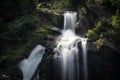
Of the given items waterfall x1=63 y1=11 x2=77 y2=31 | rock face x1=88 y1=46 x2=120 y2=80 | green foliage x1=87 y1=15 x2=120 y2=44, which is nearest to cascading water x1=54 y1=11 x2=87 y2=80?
rock face x1=88 y1=46 x2=120 y2=80

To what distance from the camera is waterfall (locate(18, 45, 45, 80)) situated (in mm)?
17391

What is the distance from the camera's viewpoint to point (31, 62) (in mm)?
18078

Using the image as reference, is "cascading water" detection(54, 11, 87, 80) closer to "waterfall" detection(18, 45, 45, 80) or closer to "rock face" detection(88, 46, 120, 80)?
"rock face" detection(88, 46, 120, 80)

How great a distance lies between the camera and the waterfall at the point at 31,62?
17.4 meters

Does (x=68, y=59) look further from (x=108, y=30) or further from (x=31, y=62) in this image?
(x=108, y=30)

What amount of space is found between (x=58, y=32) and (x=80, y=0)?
22.8ft

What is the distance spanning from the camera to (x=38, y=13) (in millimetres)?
25812

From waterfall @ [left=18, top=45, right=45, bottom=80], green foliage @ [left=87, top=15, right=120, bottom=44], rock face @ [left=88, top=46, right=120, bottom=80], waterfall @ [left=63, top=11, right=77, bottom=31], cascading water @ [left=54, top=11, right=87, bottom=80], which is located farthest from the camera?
waterfall @ [left=63, top=11, right=77, bottom=31]

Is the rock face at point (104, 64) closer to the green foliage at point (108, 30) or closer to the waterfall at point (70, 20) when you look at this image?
the green foliage at point (108, 30)

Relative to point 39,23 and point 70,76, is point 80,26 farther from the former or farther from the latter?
point 70,76

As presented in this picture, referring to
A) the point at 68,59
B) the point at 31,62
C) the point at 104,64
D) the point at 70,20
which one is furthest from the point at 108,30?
the point at 70,20

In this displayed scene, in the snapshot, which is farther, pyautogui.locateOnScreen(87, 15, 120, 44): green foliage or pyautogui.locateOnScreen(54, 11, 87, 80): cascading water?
pyautogui.locateOnScreen(87, 15, 120, 44): green foliage

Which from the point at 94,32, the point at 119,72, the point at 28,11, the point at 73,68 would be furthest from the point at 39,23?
the point at 119,72

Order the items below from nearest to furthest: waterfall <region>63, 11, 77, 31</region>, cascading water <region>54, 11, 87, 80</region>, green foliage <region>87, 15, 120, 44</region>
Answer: cascading water <region>54, 11, 87, 80</region>, green foliage <region>87, 15, 120, 44</region>, waterfall <region>63, 11, 77, 31</region>
